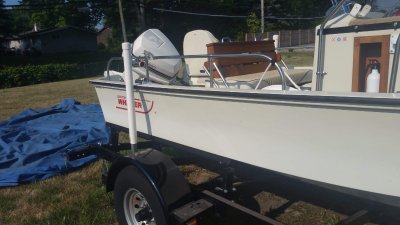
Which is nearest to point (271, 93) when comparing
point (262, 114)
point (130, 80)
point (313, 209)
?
point (262, 114)

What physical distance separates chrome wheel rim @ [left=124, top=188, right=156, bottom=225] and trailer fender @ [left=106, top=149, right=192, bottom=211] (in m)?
0.23

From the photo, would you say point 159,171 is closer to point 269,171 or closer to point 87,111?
point 269,171

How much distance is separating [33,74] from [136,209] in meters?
23.5

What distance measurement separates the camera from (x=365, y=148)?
7.50 ft

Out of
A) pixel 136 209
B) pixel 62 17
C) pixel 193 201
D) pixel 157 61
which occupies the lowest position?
pixel 136 209

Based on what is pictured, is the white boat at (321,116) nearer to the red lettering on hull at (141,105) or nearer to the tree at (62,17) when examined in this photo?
the red lettering on hull at (141,105)

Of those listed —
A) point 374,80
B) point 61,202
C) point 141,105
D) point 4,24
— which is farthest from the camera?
point 4,24

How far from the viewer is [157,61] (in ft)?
14.3

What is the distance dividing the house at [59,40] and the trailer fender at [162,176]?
4757cm

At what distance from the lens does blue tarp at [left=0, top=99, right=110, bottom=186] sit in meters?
5.35

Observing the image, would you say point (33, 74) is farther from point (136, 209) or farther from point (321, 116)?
point (321, 116)

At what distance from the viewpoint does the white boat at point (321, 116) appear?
7.38 ft

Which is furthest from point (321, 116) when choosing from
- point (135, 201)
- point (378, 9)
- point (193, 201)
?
point (135, 201)

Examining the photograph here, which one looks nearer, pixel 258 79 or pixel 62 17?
pixel 258 79
